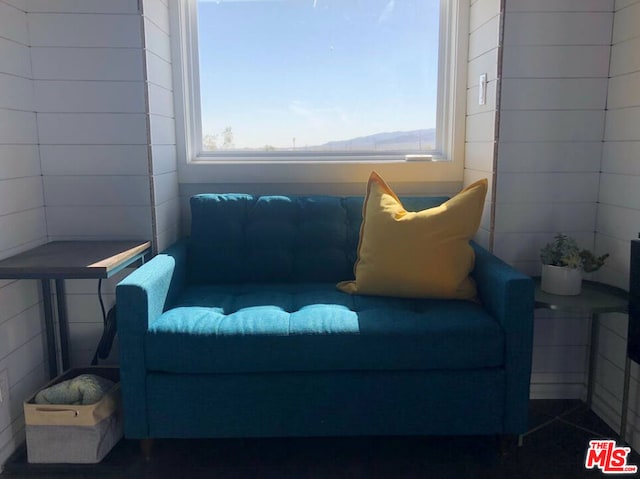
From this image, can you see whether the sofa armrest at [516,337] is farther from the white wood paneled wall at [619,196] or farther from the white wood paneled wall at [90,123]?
the white wood paneled wall at [90,123]

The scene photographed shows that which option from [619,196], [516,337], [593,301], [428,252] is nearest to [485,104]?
[619,196]

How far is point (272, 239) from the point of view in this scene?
2.40 m

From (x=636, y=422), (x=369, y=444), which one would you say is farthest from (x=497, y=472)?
(x=636, y=422)

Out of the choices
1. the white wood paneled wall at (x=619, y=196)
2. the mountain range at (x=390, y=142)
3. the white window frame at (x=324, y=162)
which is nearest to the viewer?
the white wood paneled wall at (x=619, y=196)

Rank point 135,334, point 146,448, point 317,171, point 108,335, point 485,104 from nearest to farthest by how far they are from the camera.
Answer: point 135,334 → point 146,448 → point 108,335 → point 485,104 → point 317,171

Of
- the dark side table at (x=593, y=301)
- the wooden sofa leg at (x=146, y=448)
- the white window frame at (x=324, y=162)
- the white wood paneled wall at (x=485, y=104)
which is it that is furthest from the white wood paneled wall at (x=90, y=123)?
the dark side table at (x=593, y=301)

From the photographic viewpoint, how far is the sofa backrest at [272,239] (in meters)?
2.38

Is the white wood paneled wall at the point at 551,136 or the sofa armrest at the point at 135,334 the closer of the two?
the sofa armrest at the point at 135,334

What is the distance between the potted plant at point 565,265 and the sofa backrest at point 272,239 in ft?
1.84

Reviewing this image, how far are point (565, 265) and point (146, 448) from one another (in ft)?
5.67

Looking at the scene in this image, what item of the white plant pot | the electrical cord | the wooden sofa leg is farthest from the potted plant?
the electrical cord

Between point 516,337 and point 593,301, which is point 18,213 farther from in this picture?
point 593,301

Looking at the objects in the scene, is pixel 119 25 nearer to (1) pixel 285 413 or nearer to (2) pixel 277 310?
(2) pixel 277 310

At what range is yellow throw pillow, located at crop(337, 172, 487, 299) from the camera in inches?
79.7
